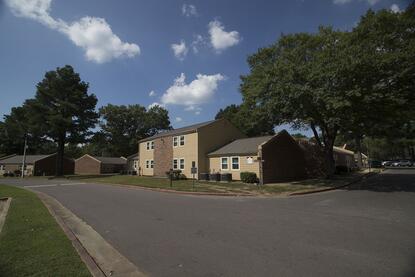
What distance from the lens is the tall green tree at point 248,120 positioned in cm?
2541

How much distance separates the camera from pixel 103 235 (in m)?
7.52

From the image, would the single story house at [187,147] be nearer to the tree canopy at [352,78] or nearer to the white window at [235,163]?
the white window at [235,163]

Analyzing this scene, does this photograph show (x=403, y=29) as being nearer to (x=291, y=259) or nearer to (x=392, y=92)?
(x=392, y=92)

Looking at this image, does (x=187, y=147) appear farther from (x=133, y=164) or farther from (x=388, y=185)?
(x=388, y=185)

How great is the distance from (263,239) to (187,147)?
82.3 feet

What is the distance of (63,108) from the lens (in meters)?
43.8

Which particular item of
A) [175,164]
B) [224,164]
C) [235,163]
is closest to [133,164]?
[175,164]

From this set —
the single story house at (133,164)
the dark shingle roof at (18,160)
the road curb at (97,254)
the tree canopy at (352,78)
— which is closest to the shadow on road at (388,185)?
the tree canopy at (352,78)

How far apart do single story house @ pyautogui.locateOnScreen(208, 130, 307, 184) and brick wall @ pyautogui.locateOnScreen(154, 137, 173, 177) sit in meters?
6.37

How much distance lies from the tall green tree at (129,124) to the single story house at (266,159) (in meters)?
40.4

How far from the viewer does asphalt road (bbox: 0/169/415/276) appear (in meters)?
5.07

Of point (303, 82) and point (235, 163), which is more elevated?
point (303, 82)

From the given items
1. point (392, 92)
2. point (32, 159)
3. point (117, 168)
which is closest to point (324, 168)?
point (392, 92)

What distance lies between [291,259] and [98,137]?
4762cm
